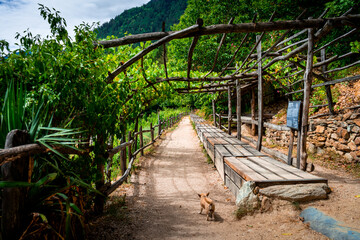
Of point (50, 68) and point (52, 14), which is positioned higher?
point (52, 14)

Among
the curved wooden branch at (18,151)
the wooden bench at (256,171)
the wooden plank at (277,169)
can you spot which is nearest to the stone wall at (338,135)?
the wooden bench at (256,171)

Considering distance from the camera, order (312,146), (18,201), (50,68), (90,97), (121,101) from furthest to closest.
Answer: (312,146) → (121,101) → (90,97) → (50,68) → (18,201)

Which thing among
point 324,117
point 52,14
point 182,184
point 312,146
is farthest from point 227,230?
point 324,117

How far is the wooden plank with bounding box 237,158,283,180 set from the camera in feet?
9.44

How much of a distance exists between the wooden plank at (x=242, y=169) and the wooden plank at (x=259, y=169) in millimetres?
75

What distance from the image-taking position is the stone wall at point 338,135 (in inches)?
195

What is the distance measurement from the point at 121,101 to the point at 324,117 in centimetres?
685

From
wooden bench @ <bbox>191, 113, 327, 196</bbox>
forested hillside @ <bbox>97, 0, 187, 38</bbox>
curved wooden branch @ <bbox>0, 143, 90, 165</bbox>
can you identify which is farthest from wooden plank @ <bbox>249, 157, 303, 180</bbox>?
forested hillside @ <bbox>97, 0, 187, 38</bbox>

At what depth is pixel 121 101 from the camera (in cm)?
253

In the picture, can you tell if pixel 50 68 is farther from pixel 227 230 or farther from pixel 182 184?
pixel 182 184

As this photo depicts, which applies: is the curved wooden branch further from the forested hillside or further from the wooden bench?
the forested hillside

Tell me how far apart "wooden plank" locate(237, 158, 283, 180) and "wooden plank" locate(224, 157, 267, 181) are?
0.25ft

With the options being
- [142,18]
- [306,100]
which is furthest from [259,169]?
[142,18]

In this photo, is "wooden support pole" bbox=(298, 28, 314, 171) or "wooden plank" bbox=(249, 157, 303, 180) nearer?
"wooden plank" bbox=(249, 157, 303, 180)
